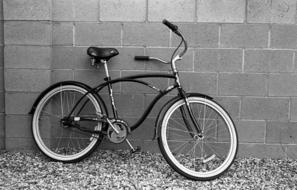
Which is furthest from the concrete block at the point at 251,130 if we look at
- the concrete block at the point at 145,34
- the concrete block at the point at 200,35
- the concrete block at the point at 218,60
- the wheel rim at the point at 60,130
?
the wheel rim at the point at 60,130

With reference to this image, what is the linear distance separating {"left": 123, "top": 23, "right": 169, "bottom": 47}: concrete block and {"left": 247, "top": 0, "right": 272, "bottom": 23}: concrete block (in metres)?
0.77

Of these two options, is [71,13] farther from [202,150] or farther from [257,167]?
[257,167]

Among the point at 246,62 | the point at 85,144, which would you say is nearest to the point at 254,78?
the point at 246,62

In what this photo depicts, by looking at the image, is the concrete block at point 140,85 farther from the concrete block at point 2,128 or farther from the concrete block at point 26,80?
the concrete block at point 2,128

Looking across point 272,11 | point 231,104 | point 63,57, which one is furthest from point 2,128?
point 272,11

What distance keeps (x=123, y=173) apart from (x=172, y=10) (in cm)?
152

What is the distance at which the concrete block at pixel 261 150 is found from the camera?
13.6ft

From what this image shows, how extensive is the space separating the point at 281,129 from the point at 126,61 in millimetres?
1596

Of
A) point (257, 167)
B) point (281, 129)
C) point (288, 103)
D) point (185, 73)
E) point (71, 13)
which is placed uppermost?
point (71, 13)

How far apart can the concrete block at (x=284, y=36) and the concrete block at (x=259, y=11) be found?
0.39 ft

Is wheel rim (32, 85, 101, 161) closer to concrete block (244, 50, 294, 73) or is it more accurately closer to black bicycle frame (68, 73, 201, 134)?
black bicycle frame (68, 73, 201, 134)

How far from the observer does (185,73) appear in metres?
4.03

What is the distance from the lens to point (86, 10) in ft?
13.0

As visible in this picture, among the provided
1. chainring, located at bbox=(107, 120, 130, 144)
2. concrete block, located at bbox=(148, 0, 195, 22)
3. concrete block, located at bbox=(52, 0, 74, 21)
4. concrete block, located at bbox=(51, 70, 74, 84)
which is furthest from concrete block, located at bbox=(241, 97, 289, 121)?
concrete block, located at bbox=(52, 0, 74, 21)
